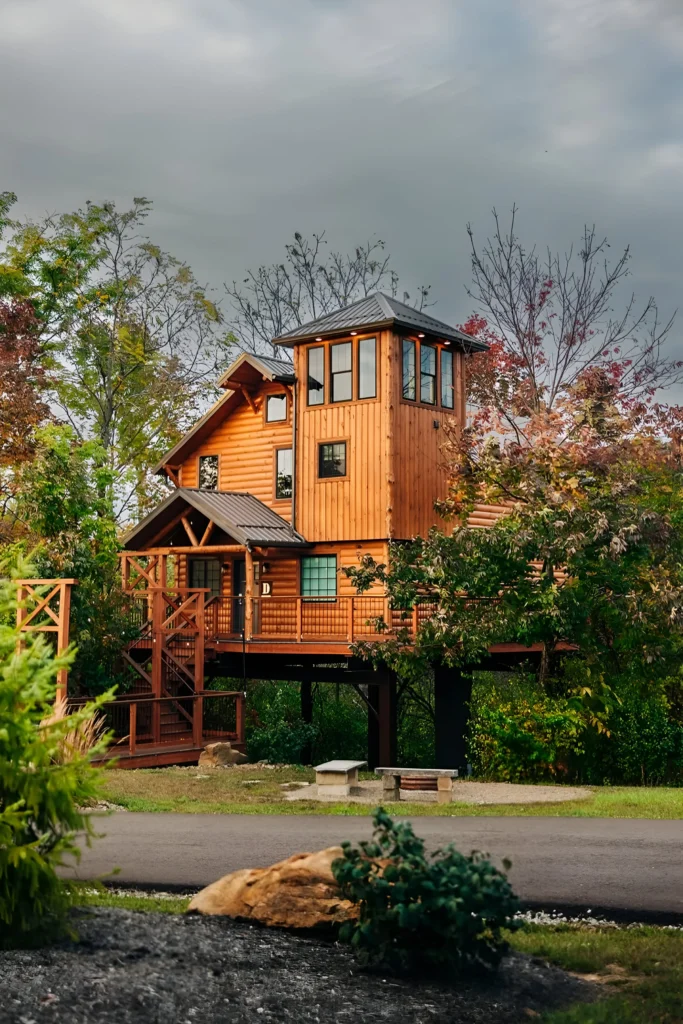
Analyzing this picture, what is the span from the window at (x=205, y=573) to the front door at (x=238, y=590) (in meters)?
0.69

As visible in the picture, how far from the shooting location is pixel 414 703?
32.5 meters

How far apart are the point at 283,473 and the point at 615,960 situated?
2208cm

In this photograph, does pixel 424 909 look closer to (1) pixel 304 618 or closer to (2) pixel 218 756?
(2) pixel 218 756

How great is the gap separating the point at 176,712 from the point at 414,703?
31.4 ft

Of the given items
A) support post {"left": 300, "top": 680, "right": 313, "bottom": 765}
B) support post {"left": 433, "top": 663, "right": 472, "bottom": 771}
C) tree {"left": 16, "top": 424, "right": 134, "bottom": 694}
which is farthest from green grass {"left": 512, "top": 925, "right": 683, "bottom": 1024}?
support post {"left": 300, "top": 680, "right": 313, "bottom": 765}

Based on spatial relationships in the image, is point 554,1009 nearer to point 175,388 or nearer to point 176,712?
point 176,712

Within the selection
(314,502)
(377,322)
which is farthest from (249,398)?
(377,322)

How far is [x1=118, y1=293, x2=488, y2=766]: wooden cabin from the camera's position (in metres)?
25.8

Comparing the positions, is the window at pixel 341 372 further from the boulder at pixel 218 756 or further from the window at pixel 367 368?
the boulder at pixel 218 756

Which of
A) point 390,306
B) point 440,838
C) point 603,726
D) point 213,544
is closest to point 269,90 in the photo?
point 390,306

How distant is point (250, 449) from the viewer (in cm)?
2980

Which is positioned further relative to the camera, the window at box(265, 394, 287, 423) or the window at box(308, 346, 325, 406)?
the window at box(265, 394, 287, 423)

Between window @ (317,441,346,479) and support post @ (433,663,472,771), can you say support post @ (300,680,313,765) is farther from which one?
support post @ (433,663,472,771)

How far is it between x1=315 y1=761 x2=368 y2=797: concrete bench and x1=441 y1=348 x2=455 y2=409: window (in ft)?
41.6
